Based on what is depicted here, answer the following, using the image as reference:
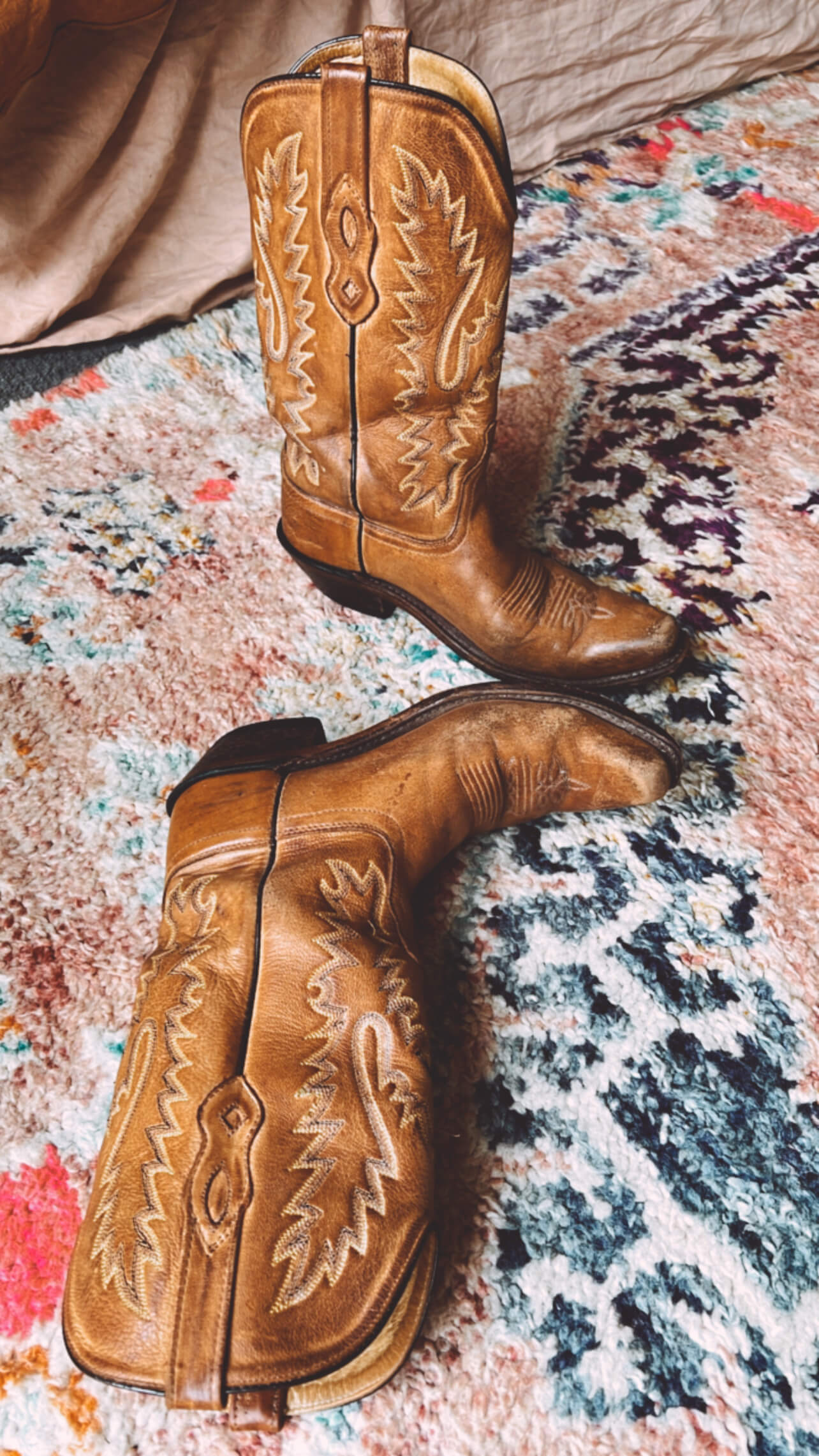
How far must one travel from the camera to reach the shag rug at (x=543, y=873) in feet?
2.55

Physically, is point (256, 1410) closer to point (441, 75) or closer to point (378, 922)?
point (378, 922)

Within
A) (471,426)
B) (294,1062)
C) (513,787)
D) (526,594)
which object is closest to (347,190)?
(471,426)

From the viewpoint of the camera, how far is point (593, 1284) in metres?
0.81

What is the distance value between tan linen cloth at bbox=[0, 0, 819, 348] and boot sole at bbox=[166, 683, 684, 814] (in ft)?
2.40

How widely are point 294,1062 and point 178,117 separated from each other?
1215 millimetres

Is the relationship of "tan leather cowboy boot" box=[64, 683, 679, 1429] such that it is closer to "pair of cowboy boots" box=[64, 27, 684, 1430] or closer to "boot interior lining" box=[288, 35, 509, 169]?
"pair of cowboy boots" box=[64, 27, 684, 1430]

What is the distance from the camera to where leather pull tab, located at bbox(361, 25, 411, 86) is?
0.80 m

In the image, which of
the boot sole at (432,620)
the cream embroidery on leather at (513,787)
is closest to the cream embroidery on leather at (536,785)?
the cream embroidery on leather at (513,787)

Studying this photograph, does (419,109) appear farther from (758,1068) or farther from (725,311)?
(725,311)

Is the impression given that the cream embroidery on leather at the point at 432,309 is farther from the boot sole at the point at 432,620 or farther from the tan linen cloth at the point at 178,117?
the tan linen cloth at the point at 178,117

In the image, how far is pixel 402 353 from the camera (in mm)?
918

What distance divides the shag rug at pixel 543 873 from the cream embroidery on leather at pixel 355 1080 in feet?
0.47

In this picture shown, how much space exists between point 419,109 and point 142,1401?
3.20 feet

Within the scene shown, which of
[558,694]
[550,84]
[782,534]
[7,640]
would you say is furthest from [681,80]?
[7,640]
